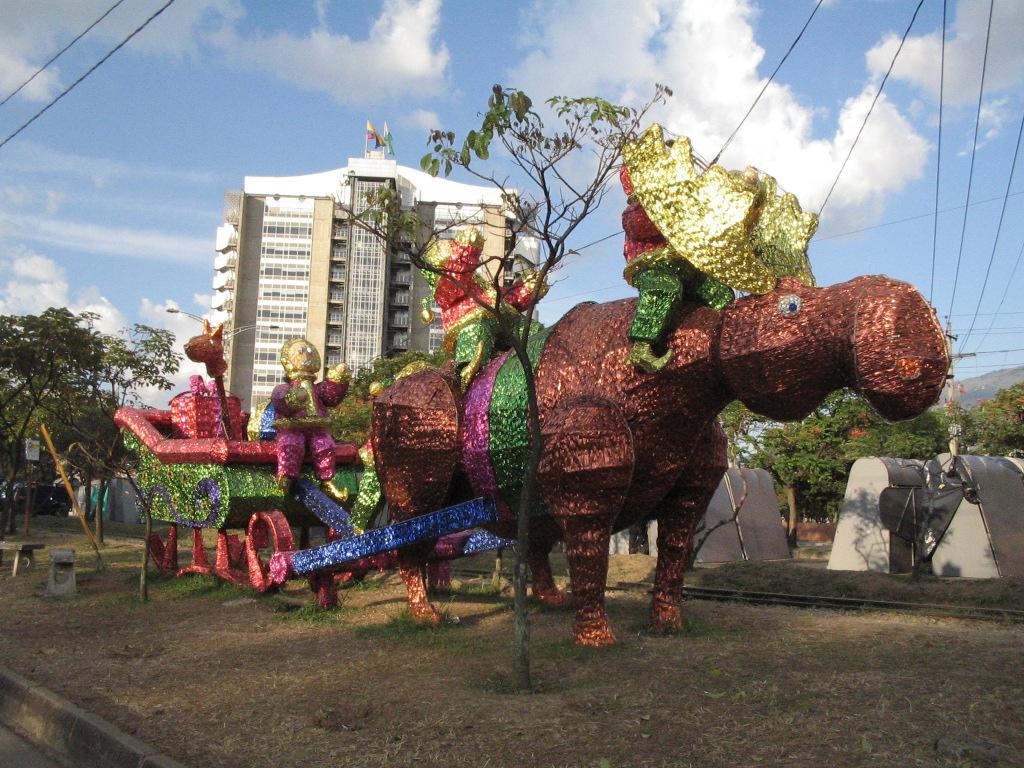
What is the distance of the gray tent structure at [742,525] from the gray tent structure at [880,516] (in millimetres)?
2029

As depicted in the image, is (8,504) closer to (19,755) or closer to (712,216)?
(19,755)

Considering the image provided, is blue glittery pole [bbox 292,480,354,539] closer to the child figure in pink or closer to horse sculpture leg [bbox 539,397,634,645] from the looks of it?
the child figure in pink

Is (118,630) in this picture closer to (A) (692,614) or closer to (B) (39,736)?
(B) (39,736)

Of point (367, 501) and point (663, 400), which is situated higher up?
point (663, 400)

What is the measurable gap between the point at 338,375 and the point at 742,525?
8.50 meters

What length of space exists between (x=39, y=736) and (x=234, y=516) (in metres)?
3.84

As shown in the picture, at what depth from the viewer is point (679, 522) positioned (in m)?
6.09

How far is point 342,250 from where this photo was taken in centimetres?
6025

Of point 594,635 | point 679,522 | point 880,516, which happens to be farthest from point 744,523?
point 594,635

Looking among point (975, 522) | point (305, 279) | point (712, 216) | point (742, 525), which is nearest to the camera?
point (712, 216)

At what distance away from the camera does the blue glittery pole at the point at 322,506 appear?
8172 mm

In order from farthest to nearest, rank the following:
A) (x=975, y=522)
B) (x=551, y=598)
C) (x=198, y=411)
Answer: (x=975, y=522) < (x=198, y=411) < (x=551, y=598)

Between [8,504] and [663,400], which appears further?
[8,504]

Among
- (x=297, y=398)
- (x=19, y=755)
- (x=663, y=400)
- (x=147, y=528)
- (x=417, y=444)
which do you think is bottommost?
(x=19, y=755)
